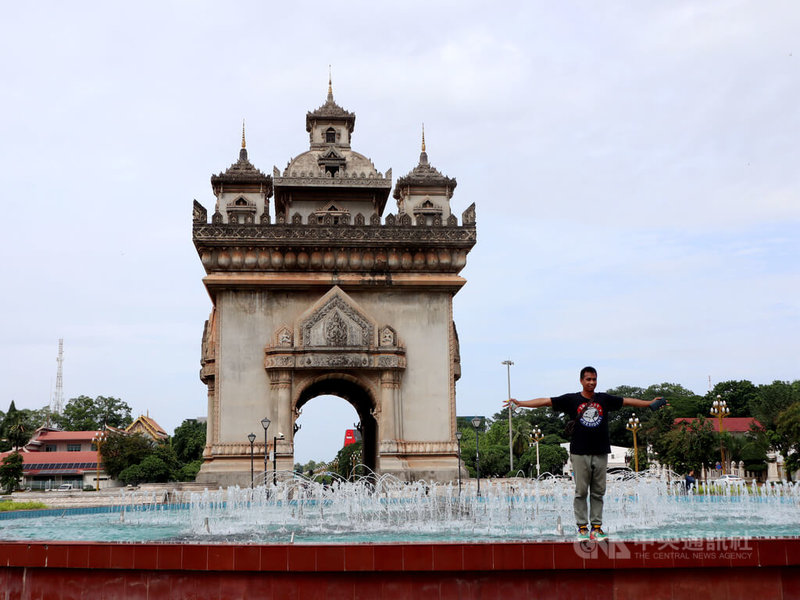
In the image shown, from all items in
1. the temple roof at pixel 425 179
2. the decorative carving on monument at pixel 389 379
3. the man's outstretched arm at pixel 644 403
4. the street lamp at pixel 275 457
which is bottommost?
the street lamp at pixel 275 457

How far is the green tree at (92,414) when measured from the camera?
295ft

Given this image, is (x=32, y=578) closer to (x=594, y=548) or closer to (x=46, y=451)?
(x=594, y=548)

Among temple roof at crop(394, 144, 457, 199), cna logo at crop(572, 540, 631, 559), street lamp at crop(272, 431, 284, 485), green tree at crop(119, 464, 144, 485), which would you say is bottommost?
green tree at crop(119, 464, 144, 485)

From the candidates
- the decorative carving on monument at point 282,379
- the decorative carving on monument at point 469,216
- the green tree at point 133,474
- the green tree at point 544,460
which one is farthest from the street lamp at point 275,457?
the green tree at point 544,460

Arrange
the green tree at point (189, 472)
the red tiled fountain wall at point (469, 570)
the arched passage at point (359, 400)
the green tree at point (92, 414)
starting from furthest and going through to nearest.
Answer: the green tree at point (92, 414)
the green tree at point (189, 472)
the arched passage at point (359, 400)
the red tiled fountain wall at point (469, 570)

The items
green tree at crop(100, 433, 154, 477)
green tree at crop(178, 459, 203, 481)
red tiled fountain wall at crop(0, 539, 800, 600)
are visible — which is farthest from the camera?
green tree at crop(100, 433, 154, 477)

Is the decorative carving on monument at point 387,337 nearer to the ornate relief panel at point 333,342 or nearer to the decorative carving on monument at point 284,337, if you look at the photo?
the ornate relief panel at point 333,342

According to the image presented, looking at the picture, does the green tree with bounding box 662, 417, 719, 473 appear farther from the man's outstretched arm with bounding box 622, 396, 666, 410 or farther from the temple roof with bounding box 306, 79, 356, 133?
the man's outstretched arm with bounding box 622, 396, 666, 410

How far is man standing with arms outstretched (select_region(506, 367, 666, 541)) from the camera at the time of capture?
7867 mm

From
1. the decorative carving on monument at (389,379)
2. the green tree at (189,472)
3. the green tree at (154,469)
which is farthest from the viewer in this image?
the green tree at (189,472)

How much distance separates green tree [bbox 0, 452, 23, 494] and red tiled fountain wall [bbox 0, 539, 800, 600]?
4878 cm

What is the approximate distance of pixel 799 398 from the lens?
59531 millimetres

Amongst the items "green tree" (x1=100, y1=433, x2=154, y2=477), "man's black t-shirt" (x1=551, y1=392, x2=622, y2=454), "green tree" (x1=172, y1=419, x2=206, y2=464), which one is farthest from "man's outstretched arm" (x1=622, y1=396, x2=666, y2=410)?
"green tree" (x1=172, y1=419, x2=206, y2=464)

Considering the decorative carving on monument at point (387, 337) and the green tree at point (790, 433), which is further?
the green tree at point (790, 433)
